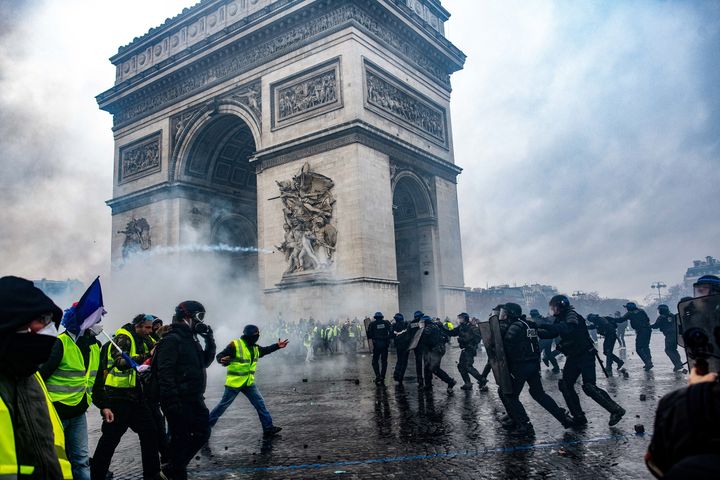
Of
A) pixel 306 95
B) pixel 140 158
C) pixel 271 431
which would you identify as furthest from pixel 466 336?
pixel 140 158

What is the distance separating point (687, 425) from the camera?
1.75 metres

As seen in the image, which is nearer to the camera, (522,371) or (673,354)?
(522,371)

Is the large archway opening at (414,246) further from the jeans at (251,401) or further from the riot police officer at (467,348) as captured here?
the jeans at (251,401)

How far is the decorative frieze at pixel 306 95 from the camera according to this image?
21547 mm

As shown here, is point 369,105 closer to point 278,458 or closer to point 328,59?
point 328,59

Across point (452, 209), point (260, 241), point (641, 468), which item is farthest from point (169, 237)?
point (641, 468)

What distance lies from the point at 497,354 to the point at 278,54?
66.2 ft

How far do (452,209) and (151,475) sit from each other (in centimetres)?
2235

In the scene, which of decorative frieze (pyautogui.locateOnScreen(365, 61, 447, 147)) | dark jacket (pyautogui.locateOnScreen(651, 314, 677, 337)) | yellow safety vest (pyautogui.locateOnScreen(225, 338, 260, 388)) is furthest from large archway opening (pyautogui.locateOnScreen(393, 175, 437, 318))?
yellow safety vest (pyautogui.locateOnScreen(225, 338, 260, 388))

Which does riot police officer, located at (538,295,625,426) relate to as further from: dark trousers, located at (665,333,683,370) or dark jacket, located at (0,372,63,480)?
dark trousers, located at (665,333,683,370)

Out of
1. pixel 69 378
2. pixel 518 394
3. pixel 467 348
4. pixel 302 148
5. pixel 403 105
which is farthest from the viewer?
pixel 403 105

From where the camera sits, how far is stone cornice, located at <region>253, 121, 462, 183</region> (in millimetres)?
20672

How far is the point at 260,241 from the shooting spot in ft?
75.3

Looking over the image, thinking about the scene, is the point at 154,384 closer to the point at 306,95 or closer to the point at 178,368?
the point at 178,368
